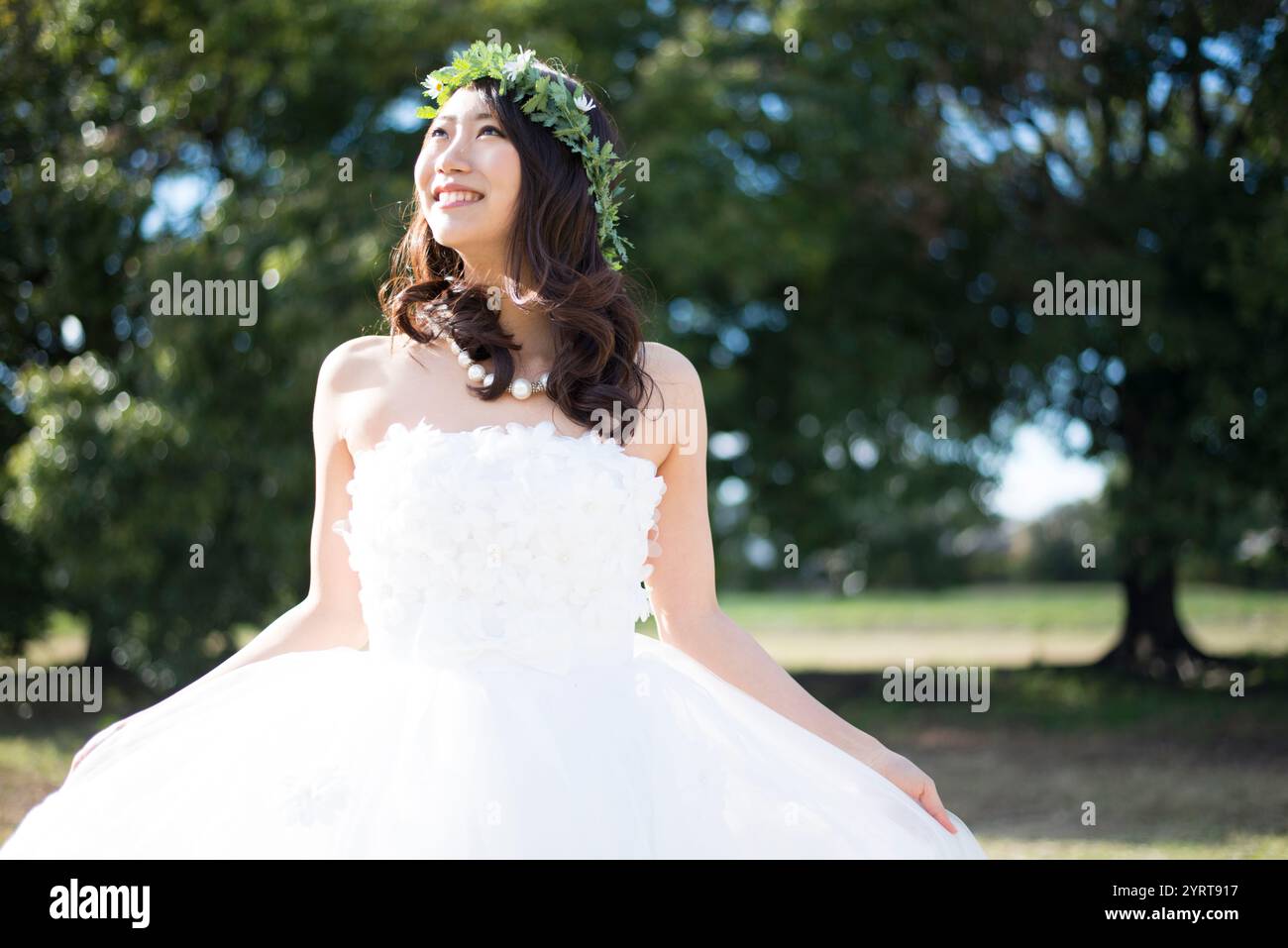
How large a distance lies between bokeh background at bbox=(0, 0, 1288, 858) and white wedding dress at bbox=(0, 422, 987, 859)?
20.8 ft

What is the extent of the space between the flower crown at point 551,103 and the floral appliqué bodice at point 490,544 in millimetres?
602

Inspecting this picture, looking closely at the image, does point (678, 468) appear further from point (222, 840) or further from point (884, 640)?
point (884, 640)

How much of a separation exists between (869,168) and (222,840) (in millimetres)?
9909

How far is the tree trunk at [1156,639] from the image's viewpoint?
13.5 metres

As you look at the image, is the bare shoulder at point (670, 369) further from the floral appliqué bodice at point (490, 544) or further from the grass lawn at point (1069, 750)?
the grass lawn at point (1069, 750)

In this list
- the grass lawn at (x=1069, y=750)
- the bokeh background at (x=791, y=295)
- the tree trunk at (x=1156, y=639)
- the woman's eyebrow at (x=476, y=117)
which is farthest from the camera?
the tree trunk at (x=1156, y=639)

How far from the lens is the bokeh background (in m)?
9.80

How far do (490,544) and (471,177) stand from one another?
28.0 inches

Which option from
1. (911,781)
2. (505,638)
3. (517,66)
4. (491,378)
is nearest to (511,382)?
(491,378)

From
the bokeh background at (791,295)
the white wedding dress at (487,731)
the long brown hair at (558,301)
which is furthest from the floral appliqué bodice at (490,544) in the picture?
the bokeh background at (791,295)

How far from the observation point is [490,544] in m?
2.28

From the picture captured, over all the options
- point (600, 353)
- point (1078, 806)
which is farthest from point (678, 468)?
point (1078, 806)

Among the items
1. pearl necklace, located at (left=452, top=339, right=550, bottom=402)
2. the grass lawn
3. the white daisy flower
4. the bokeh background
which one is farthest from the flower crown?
the bokeh background

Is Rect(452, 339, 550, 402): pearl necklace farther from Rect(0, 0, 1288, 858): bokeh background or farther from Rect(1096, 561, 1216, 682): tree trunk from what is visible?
Rect(1096, 561, 1216, 682): tree trunk
